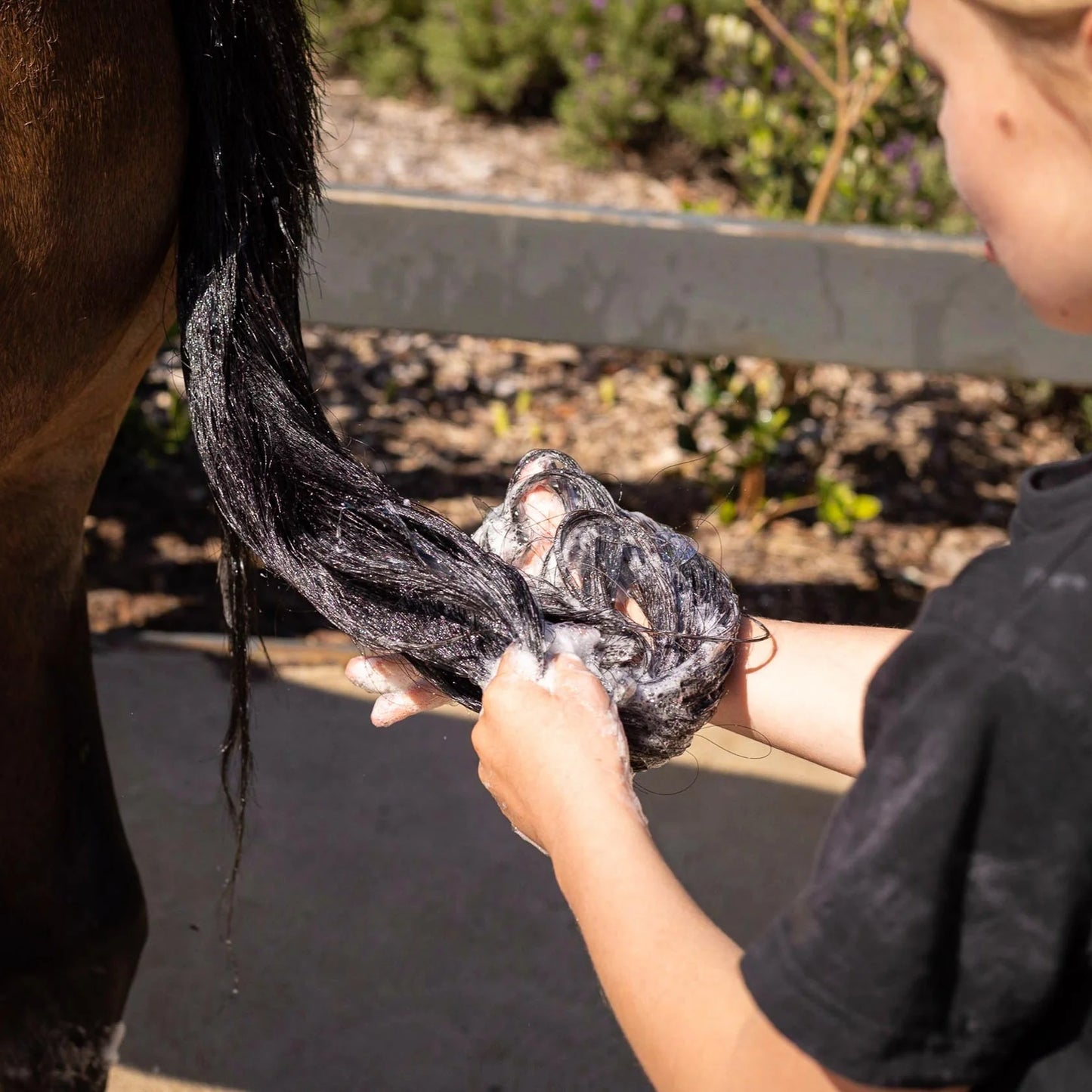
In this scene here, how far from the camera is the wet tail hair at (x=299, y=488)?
3.75 feet

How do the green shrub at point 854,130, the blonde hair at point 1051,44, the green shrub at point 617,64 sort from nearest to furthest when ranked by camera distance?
the blonde hair at point 1051,44 → the green shrub at point 854,130 → the green shrub at point 617,64

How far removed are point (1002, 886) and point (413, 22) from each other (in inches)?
261

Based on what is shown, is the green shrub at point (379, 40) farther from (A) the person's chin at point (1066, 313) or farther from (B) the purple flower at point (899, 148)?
(A) the person's chin at point (1066, 313)

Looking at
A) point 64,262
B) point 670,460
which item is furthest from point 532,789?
point 670,460

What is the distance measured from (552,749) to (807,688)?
349 mm

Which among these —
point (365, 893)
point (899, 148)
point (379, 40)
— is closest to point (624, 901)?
point (365, 893)

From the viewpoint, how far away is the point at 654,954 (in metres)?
0.81

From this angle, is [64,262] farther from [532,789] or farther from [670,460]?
Answer: [670,460]

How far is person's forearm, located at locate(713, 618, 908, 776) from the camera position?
1174 millimetres

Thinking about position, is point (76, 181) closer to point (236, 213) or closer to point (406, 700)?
point (236, 213)

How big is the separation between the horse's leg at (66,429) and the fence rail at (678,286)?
1244 mm

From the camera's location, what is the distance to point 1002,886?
0.68 meters

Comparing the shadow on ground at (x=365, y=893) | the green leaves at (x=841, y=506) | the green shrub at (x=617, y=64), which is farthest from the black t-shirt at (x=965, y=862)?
the green shrub at (x=617, y=64)

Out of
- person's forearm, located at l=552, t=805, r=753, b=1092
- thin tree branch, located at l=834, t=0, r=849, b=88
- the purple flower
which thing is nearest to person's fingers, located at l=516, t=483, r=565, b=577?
person's forearm, located at l=552, t=805, r=753, b=1092
